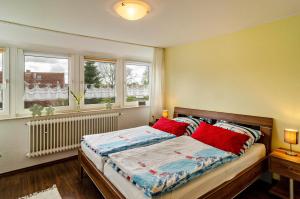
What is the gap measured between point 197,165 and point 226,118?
1.51 meters

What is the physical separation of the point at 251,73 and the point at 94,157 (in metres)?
2.60

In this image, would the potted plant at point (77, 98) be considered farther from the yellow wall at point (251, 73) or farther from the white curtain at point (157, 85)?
the yellow wall at point (251, 73)

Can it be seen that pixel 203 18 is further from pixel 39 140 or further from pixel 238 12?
pixel 39 140

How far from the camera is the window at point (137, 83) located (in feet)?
14.3

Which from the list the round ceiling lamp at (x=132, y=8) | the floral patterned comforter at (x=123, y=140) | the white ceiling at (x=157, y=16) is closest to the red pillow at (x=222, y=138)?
the floral patterned comforter at (x=123, y=140)

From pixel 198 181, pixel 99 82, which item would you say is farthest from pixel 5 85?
pixel 198 181

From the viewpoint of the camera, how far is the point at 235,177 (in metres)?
2.03

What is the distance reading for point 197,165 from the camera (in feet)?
5.92

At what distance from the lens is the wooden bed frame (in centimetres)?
182

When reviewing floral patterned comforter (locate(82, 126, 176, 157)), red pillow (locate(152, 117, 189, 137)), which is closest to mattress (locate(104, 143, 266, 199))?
floral patterned comforter (locate(82, 126, 176, 157))

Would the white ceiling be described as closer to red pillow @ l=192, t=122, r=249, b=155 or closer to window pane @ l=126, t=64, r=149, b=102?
window pane @ l=126, t=64, r=149, b=102

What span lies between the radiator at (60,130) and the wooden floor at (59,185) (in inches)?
13.7

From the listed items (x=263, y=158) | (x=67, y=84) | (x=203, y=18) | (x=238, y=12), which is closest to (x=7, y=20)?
(x=67, y=84)

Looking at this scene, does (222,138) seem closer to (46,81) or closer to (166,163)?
(166,163)
